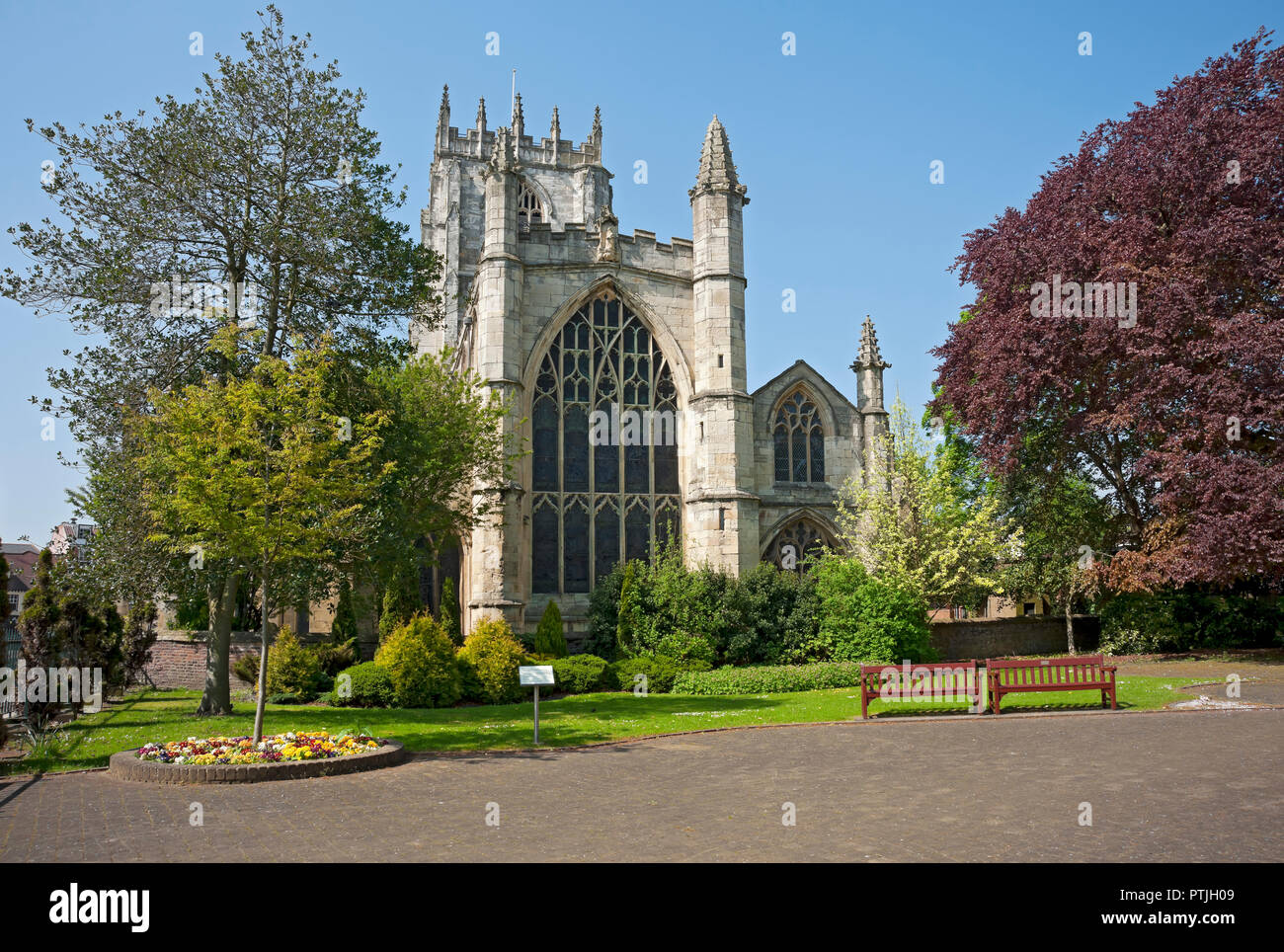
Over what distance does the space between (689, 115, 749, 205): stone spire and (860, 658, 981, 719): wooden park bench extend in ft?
59.3

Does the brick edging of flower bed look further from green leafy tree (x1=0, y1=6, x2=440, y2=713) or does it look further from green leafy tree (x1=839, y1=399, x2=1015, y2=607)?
green leafy tree (x1=839, y1=399, x2=1015, y2=607)

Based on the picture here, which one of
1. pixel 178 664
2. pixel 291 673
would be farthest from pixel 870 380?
pixel 178 664

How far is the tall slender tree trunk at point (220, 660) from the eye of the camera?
59.9 feet

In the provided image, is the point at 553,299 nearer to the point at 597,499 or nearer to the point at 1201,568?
the point at 597,499

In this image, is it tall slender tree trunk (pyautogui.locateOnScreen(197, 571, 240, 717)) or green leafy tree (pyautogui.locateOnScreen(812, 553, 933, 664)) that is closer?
tall slender tree trunk (pyautogui.locateOnScreen(197, 571, 240, 717))

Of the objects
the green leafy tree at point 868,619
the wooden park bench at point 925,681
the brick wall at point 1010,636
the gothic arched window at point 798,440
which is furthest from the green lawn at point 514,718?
the gothic arched window at point 798,440

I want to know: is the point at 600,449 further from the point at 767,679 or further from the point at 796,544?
the point at 767,679

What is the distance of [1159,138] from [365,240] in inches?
816

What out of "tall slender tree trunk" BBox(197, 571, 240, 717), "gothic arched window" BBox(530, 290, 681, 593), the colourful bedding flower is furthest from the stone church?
the colourful bedding flower

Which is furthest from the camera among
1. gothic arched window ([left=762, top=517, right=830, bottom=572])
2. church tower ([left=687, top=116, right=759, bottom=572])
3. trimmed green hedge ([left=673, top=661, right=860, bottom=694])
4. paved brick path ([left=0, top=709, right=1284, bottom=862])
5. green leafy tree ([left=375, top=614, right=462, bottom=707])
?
gothic arched window ([left=762, top=517, right=830, bottom=572])

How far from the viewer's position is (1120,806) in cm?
836

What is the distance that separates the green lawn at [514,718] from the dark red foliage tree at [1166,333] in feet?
16.3

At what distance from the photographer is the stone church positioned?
27781mm
